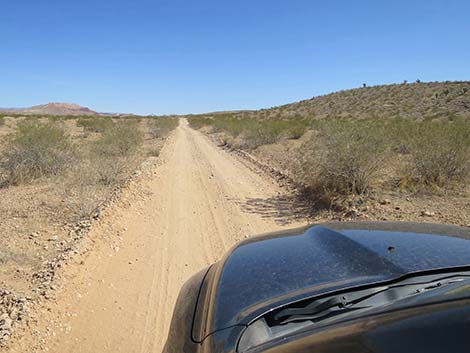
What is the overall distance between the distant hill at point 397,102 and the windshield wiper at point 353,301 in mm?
35211

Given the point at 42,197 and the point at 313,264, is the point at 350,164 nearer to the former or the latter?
the point at 313,264

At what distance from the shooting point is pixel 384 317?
1544mm

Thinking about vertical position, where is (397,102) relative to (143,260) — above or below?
above

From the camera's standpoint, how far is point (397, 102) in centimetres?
5003

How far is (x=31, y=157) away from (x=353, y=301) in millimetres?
12881

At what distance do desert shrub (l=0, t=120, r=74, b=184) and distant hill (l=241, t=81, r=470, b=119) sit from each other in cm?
3099

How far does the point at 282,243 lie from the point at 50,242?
513 cm

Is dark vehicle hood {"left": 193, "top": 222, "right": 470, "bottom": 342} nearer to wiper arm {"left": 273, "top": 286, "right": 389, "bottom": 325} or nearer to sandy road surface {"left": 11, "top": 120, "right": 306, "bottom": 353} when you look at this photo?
wiper arm {"left": 273, "top": 286, "right": 389, "bottom": 325}

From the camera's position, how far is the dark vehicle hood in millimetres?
2025

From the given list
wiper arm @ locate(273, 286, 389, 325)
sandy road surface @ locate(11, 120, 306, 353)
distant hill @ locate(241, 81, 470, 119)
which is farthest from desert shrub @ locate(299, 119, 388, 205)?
distant hill @ locate(241, 81, 470, 119)

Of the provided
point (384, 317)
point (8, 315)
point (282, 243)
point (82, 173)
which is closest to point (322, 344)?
point (384, 317)

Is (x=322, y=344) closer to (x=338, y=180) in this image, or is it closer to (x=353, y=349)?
(x=353, y=349)

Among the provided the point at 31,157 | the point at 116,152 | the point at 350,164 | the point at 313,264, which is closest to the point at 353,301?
the point at 313,264

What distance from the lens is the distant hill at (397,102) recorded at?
4012cm
